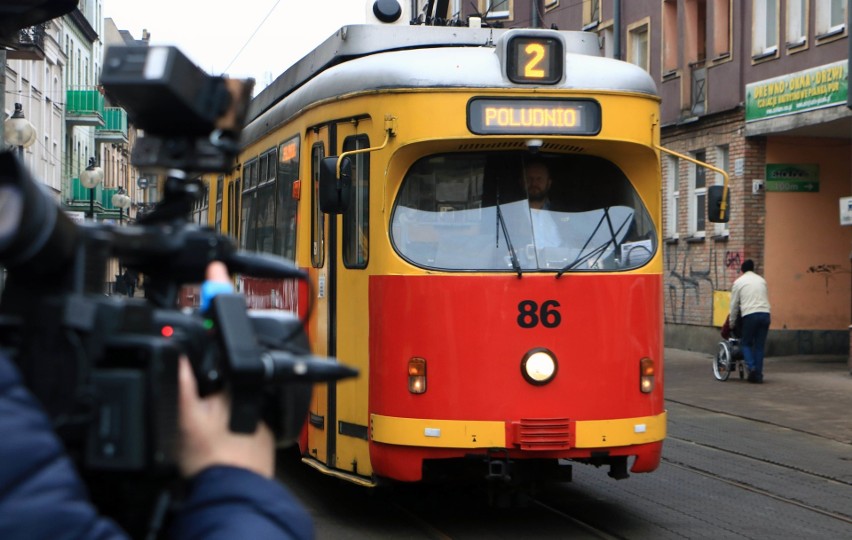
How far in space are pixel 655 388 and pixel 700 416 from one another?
316 inches

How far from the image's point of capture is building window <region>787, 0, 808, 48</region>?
24406 mm

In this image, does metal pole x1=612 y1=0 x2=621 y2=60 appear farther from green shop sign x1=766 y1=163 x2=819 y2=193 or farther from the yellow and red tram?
the yellow and red tram

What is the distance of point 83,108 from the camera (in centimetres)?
4681

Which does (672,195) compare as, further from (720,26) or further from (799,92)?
(799,92)

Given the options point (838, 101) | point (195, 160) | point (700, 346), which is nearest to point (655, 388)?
point (195, 160)

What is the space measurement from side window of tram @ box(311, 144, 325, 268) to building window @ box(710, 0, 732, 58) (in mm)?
19745

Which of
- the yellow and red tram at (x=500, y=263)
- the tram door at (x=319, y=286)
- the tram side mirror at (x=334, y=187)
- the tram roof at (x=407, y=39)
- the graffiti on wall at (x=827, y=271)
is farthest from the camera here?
the graffiti on wall at (x=827, y=271)

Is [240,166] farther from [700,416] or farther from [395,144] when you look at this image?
[700,416]

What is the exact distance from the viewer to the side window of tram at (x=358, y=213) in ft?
28.9

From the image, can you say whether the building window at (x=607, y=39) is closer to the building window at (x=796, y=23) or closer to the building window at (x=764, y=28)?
the building window at (x=764, y=28)

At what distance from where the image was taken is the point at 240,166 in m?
13.2

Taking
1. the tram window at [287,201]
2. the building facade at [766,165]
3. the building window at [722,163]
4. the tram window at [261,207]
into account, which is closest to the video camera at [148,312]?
the tram window at [287,201]

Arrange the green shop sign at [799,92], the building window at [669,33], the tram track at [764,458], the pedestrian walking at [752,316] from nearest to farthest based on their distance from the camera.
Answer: the tram track at [764,458]
the pedestrian walking at [752,316]
the green shop sign at [799,92]
the building window at [669,33]

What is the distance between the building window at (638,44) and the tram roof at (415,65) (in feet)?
72.6
